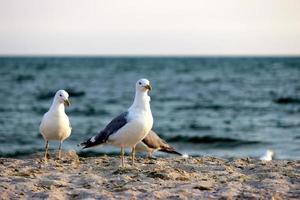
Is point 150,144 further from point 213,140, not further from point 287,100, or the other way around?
point 287,100

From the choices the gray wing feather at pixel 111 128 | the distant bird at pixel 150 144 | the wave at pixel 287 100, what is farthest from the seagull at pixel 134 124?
the wave at pixel 287 100

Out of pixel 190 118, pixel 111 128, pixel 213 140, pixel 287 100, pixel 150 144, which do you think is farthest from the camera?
pixel 287 100

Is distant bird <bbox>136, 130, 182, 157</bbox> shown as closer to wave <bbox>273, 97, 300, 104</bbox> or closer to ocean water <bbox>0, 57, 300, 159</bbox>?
ocean water <bbox>0, 57, 300, 159</bbox>

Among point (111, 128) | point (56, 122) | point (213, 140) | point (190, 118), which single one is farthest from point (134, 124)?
point (190, 118)

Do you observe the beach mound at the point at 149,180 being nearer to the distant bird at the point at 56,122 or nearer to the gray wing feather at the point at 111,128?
the gray wing feather at the point at 111,128

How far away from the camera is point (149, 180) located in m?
7.62

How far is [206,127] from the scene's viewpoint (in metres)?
23.5

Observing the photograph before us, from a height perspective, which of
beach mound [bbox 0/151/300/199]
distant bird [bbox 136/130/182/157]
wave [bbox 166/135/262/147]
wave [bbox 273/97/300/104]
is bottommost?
beach mound [bbox 0/151/300/199]

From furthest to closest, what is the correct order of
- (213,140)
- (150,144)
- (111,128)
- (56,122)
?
(213,140), (150,144), (56,122), (111,128)

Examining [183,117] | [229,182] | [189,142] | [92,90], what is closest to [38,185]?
[229,182]

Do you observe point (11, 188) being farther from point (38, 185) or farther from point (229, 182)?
point (229, 182)

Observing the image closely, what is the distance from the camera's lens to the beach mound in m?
6.84

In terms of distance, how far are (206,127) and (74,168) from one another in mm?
15148

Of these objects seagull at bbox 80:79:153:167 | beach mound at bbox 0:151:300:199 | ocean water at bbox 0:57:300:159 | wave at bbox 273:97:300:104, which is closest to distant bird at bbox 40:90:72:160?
beach mound at bbox 0:151:300:199
